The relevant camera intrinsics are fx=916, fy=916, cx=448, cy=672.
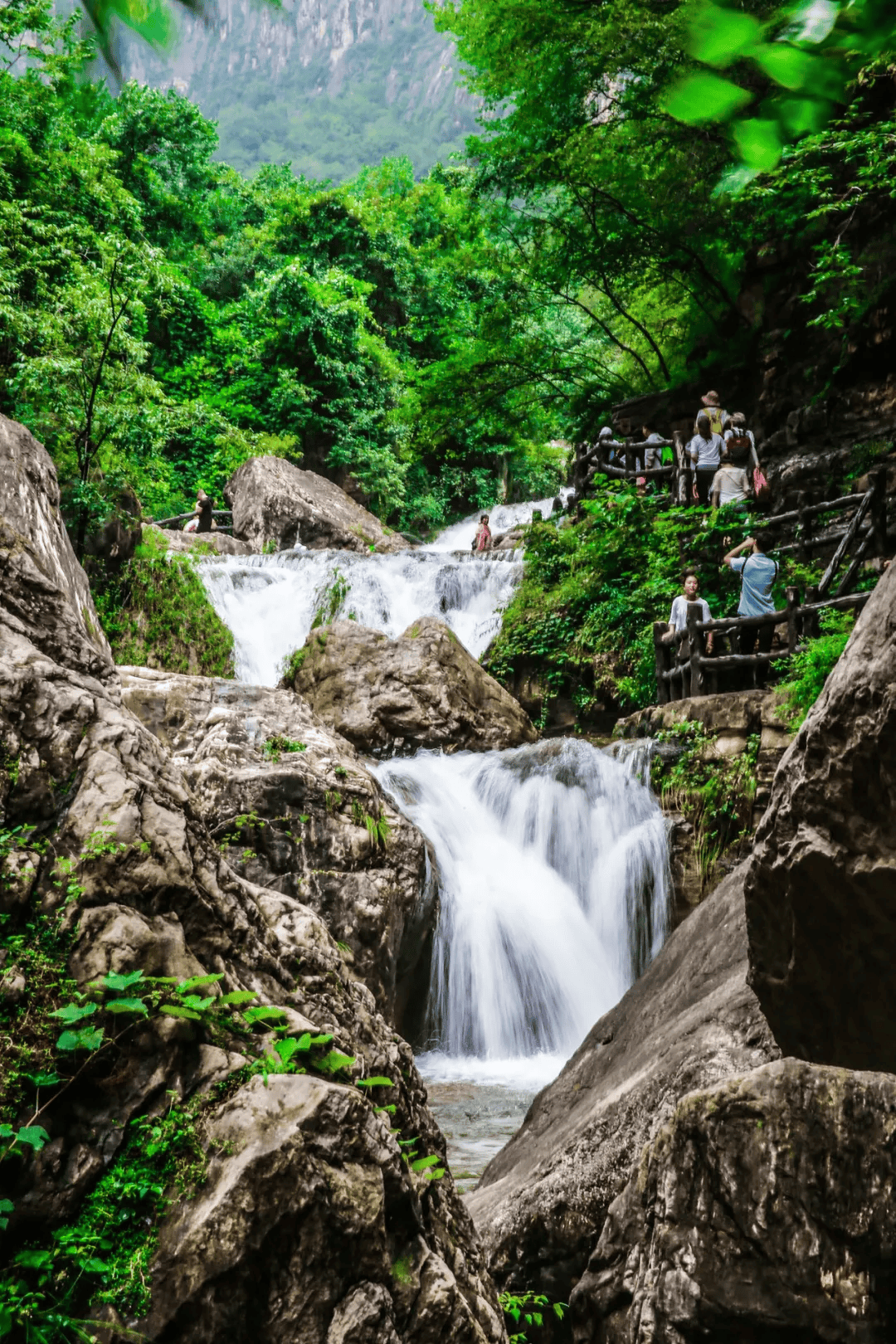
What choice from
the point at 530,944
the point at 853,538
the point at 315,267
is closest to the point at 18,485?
the point at 530,944

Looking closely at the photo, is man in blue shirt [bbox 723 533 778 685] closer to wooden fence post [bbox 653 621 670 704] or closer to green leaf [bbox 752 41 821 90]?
wooden fence post [bbox 653 621 670 704]

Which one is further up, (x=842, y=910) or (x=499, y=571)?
(x=499, y=571)

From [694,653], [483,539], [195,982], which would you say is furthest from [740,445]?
[195,982]

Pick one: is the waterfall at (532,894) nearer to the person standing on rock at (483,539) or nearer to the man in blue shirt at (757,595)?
the man in blue shirt at (757,595)

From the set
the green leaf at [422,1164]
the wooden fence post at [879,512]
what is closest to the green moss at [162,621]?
the wooden fence post at [879,512]

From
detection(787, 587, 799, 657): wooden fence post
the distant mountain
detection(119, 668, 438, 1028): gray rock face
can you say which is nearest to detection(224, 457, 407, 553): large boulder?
the distant mountain

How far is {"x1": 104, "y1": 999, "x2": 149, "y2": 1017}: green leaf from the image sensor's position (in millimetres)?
1629

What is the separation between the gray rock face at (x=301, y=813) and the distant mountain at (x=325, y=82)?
4303 mm

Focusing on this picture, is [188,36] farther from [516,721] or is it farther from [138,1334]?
[516,721]

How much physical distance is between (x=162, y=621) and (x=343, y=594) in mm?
3574

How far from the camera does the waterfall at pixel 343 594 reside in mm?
15859

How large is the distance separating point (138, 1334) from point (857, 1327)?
53.6 inches

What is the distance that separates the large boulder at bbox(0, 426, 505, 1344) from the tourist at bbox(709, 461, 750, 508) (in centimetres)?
1139

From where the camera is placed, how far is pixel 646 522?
15.0 metres
